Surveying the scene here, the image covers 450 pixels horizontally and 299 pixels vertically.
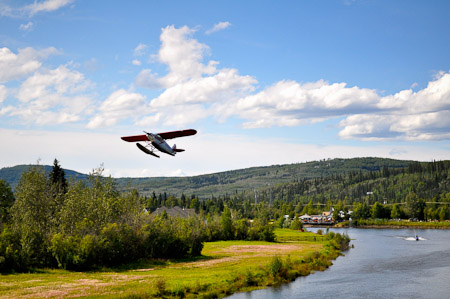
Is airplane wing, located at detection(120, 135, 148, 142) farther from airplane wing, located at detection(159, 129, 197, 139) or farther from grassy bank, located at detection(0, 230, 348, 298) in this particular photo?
grassy bank, located at detection(0, 230, 348, 298)

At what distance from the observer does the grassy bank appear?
127ft

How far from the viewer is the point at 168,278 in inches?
1832

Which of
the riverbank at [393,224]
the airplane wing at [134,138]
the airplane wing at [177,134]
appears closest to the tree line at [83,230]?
the airplane wing at [134,138]

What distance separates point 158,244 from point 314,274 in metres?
22.2

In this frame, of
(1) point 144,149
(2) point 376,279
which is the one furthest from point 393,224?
(1) point 144,149

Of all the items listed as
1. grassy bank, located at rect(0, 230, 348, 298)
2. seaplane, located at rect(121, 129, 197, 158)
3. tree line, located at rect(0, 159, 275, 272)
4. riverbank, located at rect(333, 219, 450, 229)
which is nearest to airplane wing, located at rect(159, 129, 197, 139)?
seaplane, located at rect(121, 129, 197, 158)

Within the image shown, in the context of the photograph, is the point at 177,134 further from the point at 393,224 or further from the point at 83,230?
the point at 393,224

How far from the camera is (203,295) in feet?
133

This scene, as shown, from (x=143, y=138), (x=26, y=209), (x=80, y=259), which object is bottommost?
(x=80, y=259)

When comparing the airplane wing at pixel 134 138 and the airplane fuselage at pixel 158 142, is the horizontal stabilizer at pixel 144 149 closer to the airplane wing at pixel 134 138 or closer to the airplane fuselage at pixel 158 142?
the airplane fuselage at pixel 158 142

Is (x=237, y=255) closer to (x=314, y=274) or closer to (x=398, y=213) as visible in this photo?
(x=314, y=274)

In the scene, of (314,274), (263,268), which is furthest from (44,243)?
(314,274)

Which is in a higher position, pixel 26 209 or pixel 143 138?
pixel 143 138

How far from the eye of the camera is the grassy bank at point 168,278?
3866 cm
